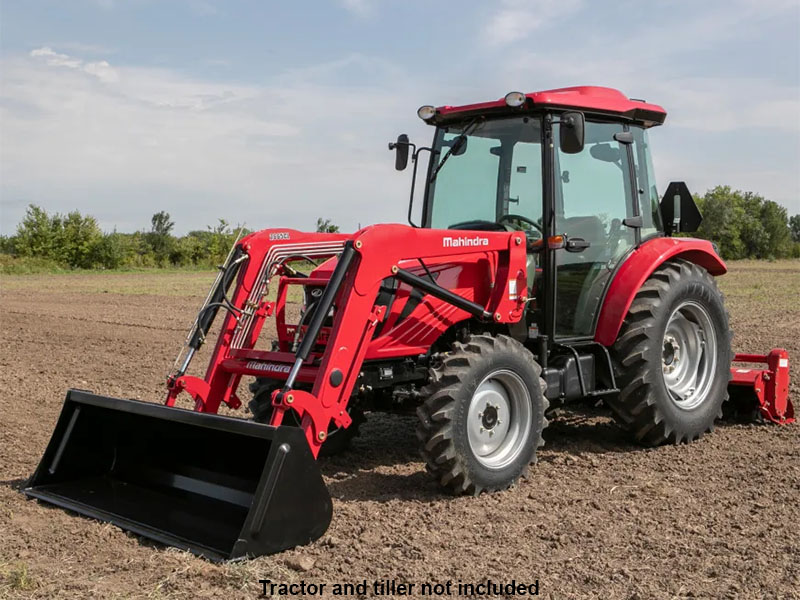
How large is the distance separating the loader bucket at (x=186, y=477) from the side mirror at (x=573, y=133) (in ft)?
8.06

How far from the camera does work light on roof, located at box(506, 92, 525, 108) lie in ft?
18.3

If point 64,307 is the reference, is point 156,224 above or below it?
above

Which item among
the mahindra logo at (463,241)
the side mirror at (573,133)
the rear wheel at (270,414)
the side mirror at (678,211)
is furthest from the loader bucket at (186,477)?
the side mirror at (678,211)

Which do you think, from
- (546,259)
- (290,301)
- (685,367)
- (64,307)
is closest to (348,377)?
(546,259)

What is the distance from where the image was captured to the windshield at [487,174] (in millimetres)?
5957

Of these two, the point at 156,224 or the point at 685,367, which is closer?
the point at 685,367

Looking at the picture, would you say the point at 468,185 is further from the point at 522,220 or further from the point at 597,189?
the point at 597,189

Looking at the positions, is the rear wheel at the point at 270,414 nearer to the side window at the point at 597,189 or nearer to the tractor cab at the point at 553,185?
the tractor cab at the point at 553,185

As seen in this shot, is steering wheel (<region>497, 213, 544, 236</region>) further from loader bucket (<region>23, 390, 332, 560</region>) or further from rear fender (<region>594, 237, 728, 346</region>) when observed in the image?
loader bucket (<region>23, 390, 332, 560</region>)

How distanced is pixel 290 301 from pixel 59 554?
15015 mm

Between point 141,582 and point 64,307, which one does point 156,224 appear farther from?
point 141,582

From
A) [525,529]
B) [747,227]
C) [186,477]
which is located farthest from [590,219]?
[747,227]

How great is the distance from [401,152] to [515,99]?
1.17m

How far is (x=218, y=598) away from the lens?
143 inches
